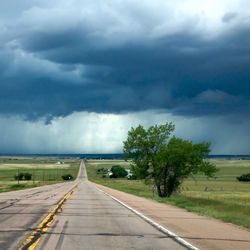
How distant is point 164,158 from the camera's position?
56.2 metres

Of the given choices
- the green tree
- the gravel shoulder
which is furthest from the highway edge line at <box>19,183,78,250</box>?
the green tree

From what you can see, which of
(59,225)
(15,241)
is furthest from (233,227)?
(15,241)

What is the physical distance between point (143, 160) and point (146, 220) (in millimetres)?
40258

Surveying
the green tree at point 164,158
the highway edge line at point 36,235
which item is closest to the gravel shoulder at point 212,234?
the highway edge line at point 36,235

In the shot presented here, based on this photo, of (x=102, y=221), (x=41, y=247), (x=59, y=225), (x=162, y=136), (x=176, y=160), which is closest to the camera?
(x=41, y=247)

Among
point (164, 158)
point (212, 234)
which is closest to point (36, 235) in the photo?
point (212, 234)

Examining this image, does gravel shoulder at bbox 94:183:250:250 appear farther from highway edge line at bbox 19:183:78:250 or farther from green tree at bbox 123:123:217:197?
green tree at bbox 123:123:217:197

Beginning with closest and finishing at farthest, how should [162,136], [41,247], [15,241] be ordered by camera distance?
[41,247] < [15,241] < [162,136]

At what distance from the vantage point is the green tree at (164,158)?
185ft

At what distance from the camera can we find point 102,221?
20688 mm

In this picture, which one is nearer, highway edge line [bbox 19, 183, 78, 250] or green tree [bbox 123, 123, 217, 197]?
highway edge line [bbox 19, 183, 78, 250]

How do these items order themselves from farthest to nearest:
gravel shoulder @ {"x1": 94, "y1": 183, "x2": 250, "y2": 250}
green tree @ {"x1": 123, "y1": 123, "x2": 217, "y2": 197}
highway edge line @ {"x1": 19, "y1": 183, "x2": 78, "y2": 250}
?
green tree @ {"x1": 123, "y1": 123, "x2": 217, "y2": 197}
gravel shoulder @ {"x1": 94, "y1": 183, "x2": 250, "y2": 250}
highway edge line @ {"x1": 19, "y1": 183, "x2": 78, "y2": 250}

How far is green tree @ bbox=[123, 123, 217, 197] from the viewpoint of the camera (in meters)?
56.4

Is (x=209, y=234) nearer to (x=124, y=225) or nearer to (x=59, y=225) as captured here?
(x=124, y=225)
